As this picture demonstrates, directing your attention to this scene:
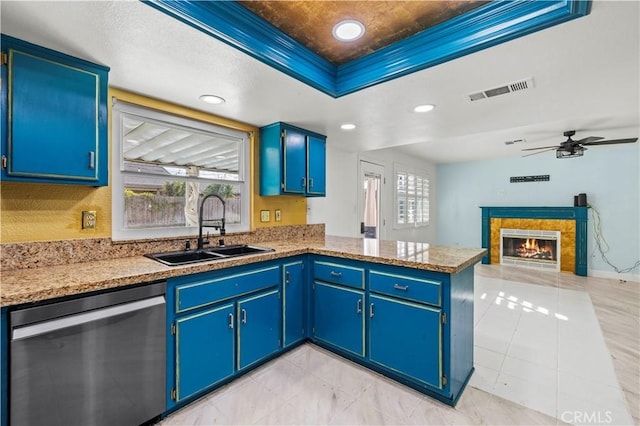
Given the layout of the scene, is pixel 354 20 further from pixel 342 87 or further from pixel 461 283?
pixel 461 283

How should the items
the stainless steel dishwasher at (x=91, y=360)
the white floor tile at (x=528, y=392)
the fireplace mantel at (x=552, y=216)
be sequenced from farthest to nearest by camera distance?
the fireplace mantel at (x=552, y=216) → the white floor tile at (x=528, y=392) → the stainless steel dishwasher at (x=91, y=360)

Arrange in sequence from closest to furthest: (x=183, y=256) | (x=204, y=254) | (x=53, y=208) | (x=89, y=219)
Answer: (x=53, y=208)
(x=89, y=219)
(x=183, y=256)
(x=204, y=254)

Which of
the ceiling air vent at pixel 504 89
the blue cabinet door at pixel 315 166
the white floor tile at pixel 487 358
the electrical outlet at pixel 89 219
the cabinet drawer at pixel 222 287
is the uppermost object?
the ceiling air vent at pixel 504 89

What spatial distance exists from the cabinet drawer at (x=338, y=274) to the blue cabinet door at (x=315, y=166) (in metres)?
0.96

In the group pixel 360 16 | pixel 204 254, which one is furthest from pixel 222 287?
pixel 360 16

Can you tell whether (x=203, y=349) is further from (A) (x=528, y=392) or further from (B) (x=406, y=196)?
(B) (x=406, y=196)

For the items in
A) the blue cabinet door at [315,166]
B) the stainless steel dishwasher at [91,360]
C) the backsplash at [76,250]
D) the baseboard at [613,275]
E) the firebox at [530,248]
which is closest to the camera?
the stainless steel dishwasher at [91,360]

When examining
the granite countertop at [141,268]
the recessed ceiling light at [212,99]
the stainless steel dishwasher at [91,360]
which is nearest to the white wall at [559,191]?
the granite countertop at [141,268]

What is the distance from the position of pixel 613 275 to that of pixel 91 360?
728 cm

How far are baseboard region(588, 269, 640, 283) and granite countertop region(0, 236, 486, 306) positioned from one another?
15.9 ft

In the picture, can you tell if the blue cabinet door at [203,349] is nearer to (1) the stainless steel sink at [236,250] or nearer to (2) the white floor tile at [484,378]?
(1) the stainless steel sink at [236,250]

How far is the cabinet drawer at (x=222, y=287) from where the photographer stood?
1733 millimetres

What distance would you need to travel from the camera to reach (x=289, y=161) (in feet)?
9.50

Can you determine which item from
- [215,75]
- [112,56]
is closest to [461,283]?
[215,75]
